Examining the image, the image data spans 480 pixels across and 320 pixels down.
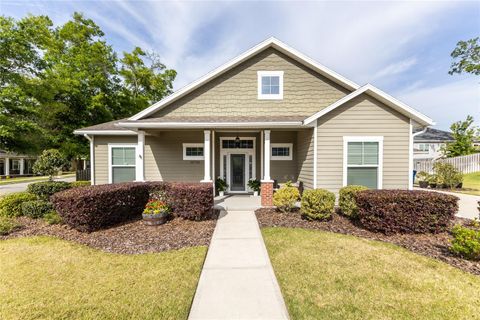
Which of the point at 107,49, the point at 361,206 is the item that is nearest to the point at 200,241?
the point at 361,206

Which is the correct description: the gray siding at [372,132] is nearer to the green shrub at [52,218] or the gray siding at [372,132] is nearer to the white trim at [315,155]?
the white trim at [315,155]

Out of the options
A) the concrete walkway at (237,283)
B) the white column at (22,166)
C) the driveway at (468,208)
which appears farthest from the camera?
the white column at (22,166)

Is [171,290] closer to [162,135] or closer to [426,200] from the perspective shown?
[426,200]

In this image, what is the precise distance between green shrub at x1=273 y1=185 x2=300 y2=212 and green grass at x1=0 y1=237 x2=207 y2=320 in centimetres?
344

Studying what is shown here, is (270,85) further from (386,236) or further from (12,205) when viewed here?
(12,205)

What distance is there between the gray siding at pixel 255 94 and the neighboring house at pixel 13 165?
2931 cm

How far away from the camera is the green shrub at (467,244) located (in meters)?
4.21

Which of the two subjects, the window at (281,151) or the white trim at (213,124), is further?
the window at (281,151)

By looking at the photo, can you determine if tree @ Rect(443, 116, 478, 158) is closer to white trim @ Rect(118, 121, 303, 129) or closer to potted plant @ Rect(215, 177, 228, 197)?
white trim @ Rect(118, 121, 303, 129)

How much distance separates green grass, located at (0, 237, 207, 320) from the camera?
9.63ft

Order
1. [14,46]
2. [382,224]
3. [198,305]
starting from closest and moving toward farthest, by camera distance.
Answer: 1. [198,305]
2. [382,224]
3. [14,46]

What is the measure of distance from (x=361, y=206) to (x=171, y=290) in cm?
533

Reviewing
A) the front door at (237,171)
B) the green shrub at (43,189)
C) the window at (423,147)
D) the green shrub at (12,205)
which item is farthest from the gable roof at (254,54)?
the window at (423,147)

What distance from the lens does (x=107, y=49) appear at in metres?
20.0
